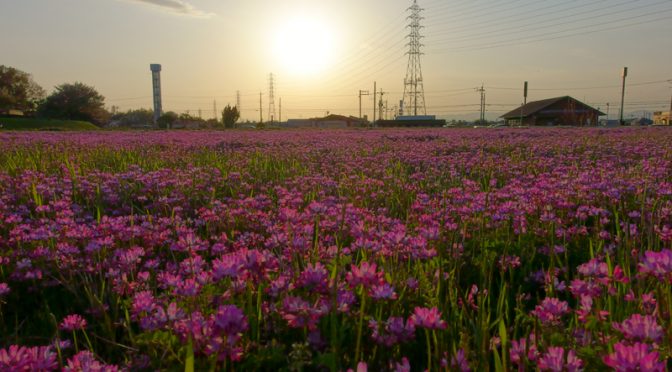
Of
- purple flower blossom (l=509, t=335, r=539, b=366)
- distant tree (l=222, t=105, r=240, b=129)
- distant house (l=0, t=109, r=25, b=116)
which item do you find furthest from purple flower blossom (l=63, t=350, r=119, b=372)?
distant house (l=0, t=109, r=25, b=116)

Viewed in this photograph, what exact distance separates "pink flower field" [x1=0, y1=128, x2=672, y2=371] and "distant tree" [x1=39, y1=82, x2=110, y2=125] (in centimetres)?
8157

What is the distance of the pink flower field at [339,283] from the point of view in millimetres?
1376

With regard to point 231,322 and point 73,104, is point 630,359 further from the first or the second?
point 73,104

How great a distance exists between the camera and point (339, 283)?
178 cm

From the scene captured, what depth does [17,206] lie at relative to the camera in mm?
4000

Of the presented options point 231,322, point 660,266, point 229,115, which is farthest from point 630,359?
point 229,115

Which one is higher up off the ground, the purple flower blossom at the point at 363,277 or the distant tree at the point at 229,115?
the distant tree at the point at 229,115

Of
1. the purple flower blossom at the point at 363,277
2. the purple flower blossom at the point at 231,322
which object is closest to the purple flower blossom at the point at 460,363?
the purple flower blossom at the point at 363,277

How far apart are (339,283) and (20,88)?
9364 cm

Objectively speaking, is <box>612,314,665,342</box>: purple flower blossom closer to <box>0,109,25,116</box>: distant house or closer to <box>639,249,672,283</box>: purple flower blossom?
<box>639,249,672,283</box>: purple flower blossom

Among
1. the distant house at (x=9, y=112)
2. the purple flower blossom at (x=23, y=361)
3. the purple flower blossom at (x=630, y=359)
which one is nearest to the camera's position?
the purple flower blossom at (x=630, y=359)

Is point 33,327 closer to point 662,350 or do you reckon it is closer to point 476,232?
point 662,350

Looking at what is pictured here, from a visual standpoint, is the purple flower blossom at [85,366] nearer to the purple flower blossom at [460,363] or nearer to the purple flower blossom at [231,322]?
the purple flower blossom at [231,322]

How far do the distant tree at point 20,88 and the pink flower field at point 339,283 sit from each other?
3310 inches
